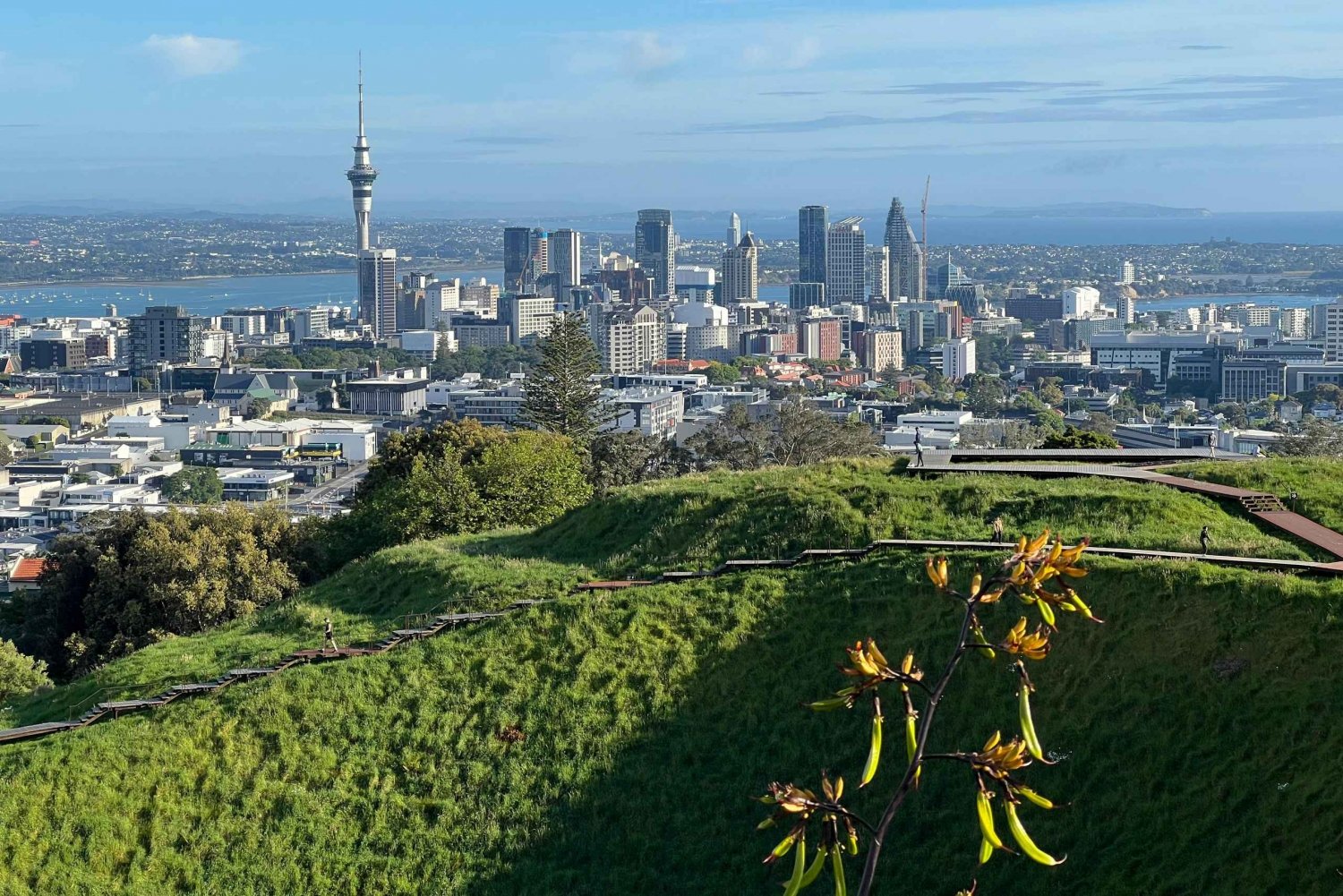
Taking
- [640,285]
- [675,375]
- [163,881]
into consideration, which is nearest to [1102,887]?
[163,881]

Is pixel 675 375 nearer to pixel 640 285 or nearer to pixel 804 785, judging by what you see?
pixel 640 285

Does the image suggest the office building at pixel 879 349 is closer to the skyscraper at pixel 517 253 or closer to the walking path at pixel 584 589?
the skyscraper at pixel 517 253

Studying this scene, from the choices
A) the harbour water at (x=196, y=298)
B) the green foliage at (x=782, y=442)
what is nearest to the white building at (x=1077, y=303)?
the harbour water at (x=196, y=298)

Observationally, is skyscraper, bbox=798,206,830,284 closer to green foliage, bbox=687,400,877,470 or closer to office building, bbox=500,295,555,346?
office building, bbox=500,295,555,346

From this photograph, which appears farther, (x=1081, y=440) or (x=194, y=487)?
(x=194, y=487)

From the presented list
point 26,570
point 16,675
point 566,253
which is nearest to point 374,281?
point 566,253

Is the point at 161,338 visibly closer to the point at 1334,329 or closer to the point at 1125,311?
the point at 1334,329
